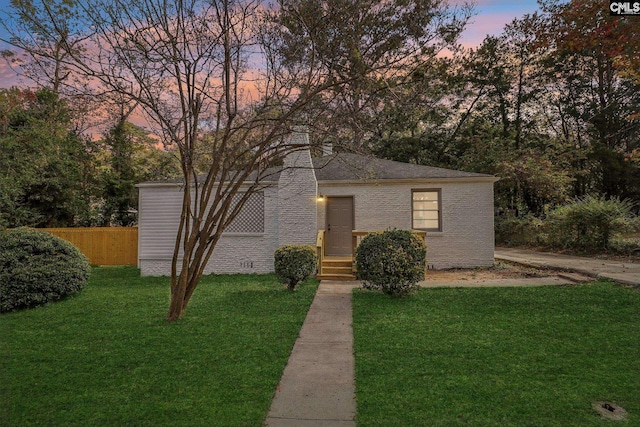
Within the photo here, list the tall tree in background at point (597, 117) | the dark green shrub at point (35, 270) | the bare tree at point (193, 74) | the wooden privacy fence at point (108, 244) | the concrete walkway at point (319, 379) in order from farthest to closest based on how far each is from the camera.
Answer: the tall tree in background at point (597, 117) → the wooden privacy fence at point (108, 244) → the dark green shrub at point (35, 270) → the bare tree at point (193, 74) → the concrete walkway at point (319, 379)

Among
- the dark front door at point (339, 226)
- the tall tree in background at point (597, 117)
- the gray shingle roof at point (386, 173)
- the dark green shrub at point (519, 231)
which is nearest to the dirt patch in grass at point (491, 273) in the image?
the dark front door at point (339, 226)

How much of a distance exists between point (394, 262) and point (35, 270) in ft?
24.0

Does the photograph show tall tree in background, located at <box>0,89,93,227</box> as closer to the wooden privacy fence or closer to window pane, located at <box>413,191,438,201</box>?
the wooden privacy fence

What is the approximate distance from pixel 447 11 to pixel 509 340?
884 cm

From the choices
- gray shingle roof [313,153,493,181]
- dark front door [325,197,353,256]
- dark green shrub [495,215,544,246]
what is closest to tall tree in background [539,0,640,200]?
dark green shrub [495,215,544,246]

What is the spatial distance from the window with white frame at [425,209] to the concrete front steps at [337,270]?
2.83 m

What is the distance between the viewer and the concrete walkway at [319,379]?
9.66 ft

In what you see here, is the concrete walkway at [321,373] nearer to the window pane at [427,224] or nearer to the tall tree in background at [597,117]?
the window pane at [427,224]

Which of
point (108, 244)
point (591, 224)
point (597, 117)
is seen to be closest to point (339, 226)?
point (591, 224)

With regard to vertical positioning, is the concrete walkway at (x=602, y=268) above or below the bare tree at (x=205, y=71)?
below

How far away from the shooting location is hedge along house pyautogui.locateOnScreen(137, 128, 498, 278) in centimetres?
1042

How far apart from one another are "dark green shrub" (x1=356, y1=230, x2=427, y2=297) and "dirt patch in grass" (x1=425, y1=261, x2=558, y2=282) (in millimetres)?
2361

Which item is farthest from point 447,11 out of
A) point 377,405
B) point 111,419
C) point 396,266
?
point 111,419

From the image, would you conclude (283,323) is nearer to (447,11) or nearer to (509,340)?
(509,340)
